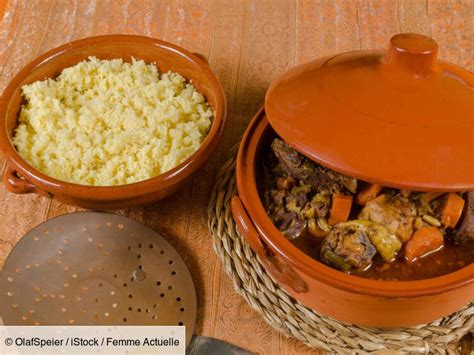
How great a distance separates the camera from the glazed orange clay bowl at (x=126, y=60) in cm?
138

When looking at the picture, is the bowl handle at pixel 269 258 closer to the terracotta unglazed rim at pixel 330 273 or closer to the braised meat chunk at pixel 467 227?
the terracotta unglazed rim at pixel 330 273

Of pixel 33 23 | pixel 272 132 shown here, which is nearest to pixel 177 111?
pixel 272 132

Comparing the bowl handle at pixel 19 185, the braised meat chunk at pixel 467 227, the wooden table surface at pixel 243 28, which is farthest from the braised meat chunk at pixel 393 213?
the bowl handle at pixel 19 185

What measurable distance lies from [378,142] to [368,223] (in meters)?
0.21

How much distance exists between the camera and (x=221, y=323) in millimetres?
1422

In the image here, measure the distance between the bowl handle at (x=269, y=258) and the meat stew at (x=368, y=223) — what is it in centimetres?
6

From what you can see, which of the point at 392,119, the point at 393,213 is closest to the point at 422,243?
the point at 393,213

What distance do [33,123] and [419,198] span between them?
42.3 inches

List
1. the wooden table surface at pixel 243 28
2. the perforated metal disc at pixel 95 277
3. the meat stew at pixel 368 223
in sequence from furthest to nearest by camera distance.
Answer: the wooden table surface at pixel 243 28
the perforated metal disc at pixel 95 277
the meat stew at pixel 368 223

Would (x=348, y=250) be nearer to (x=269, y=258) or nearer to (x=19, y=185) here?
(x=269, y=258)

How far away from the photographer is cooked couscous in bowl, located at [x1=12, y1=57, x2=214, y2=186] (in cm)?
149

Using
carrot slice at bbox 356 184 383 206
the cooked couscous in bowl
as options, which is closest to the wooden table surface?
the cooked couscous in bowl

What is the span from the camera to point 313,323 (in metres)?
1.33

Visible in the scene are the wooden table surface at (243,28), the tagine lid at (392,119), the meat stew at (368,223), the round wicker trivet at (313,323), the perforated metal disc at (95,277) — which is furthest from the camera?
the wooden table surface at (243,28)
